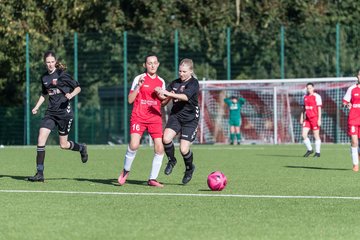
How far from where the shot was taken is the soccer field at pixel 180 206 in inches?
331

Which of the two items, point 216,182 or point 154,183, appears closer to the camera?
point 216,182

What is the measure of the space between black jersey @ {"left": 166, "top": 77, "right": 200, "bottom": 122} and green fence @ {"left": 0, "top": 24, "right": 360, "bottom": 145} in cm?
2097

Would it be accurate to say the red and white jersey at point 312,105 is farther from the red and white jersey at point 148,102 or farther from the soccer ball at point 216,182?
the soccer ball at point 216,182

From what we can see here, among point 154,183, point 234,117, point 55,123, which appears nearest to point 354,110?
point 154,183

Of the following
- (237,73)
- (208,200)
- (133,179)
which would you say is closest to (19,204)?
(208,200)

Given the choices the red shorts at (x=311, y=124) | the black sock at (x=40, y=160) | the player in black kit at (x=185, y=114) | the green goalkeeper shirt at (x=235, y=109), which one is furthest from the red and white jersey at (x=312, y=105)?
the black sock at (x=40, y=160)

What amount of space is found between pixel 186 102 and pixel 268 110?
21.2 m

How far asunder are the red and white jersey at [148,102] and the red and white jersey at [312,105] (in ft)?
36.0

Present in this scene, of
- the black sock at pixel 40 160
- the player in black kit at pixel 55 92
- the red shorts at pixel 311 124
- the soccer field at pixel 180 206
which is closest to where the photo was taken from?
the soccer field at pixel 180 206

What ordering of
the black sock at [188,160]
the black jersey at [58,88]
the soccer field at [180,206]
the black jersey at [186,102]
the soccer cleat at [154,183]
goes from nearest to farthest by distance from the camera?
1. the soccer field at [180,206]
2. the soccer cleat at [154,183]
3. the black jersey at [186,102]
4. the black sock at [188,160]
5. the black jersey at [58,88]

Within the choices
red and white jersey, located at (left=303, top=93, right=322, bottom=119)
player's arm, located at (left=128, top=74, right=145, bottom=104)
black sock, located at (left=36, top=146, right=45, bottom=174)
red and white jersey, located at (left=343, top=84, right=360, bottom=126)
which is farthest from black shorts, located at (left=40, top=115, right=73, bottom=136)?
red and white jersey, located at (left=303, top=93, right=322, bottom=119)

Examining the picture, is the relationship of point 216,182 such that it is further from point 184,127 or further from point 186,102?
point 186,102

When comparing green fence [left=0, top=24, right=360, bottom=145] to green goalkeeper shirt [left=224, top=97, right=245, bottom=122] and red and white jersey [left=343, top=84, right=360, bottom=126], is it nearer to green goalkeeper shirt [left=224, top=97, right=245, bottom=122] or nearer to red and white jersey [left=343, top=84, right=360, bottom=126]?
green goalkeeper shirt [left=224, top=97, right=245, bottom=122]

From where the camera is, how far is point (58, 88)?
1463 centimetres
